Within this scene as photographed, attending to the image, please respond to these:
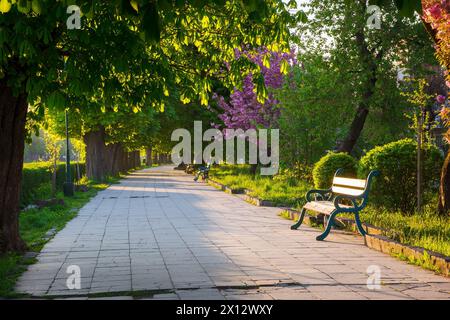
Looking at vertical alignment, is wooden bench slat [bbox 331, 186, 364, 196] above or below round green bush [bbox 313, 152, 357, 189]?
below

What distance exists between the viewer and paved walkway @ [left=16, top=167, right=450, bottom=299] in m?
6.71

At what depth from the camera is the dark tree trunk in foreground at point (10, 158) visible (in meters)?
8.93

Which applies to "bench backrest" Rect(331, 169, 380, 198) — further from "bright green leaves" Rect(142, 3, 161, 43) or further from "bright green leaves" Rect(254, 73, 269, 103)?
"bright green leaves" Rect(142, 3, 161, 43)

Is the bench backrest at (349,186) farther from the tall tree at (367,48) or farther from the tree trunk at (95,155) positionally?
the tree trunk at (95,155)

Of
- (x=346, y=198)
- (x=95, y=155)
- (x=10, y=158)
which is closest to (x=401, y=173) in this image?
(x=346, y=198)

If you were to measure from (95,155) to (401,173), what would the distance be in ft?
84.6

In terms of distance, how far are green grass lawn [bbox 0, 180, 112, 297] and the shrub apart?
7458 millimetres

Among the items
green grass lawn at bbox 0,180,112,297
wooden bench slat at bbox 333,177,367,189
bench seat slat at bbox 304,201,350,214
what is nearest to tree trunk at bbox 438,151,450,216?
wooden bench slat at bbox 333,177,367,189

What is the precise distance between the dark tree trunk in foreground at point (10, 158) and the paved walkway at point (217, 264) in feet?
2.31

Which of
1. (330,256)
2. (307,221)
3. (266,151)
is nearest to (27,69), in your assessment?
(330,256)

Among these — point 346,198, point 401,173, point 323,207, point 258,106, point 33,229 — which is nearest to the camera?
point 346,198

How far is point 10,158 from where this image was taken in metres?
9.14

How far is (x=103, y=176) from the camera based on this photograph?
36.8 metres

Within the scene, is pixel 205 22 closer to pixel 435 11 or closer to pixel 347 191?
pixel 347 191
